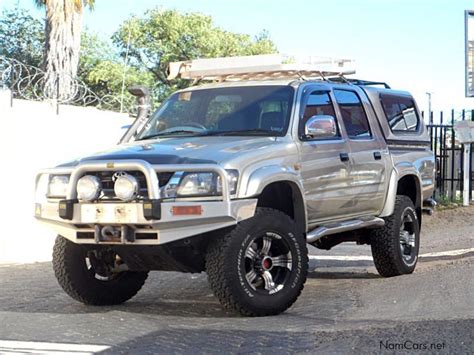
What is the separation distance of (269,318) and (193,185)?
1.28 metres

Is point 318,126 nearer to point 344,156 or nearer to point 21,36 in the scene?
point 344,156

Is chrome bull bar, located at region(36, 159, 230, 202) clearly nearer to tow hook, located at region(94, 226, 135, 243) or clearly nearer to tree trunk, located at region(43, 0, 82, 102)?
tow hook, located at region(94, 226, 135, 243)

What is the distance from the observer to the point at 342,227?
26.9ft

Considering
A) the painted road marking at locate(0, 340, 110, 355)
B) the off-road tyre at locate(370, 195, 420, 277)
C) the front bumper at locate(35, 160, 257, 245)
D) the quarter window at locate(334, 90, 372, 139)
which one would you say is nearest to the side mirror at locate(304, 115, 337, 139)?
the quarter window at locate(334, 90, 372, 139)

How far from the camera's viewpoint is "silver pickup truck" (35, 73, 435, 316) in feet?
21.4

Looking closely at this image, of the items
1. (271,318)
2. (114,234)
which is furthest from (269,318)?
(114,234)

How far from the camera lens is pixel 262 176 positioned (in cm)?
682

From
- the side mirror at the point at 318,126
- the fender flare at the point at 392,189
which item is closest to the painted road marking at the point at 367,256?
the fender flare at the point at 392,189

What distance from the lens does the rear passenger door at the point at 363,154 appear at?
27.9ft

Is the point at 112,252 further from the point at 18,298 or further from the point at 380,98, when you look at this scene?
the point at 380,98

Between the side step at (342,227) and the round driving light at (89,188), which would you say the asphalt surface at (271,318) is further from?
the round driving light at (89,188)

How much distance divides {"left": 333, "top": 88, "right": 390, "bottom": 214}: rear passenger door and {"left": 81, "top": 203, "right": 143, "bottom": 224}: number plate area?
2.77 meters

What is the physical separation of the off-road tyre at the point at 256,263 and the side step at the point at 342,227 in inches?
18.9

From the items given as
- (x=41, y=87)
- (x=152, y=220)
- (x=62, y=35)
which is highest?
(x=62, y=35)
